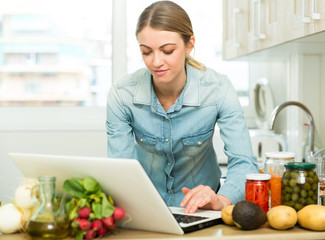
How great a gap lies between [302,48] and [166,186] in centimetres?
104

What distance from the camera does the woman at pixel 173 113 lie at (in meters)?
1.36

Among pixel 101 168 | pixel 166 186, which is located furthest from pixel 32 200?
pixel 166 186

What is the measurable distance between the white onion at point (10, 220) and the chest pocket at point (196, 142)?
68 cm

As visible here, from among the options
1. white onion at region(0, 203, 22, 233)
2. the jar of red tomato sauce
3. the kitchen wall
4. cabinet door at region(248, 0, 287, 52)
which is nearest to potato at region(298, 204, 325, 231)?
the jar of red tomato sauce

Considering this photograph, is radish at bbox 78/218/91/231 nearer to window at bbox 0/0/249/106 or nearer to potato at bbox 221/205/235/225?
potato at bbox 221/205/235/225

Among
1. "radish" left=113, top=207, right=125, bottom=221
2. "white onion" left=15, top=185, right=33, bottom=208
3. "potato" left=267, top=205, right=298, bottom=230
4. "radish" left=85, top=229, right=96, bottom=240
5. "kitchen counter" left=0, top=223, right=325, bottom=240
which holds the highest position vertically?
"white onion" left=15, top=185, right=33, bottom=208

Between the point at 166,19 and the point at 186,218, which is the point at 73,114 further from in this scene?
the point at 186,218

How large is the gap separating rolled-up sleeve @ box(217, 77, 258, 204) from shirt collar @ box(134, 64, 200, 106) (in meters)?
0.08

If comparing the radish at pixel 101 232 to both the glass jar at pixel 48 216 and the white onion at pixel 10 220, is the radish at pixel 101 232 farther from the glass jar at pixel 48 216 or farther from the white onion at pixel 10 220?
the white onion at pixel 10 220

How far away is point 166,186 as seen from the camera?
1.66 metres

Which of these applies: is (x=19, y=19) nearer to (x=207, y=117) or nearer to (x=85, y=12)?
(x=85, y=12)

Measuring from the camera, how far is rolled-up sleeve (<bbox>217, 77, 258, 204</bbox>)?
129 centimetres

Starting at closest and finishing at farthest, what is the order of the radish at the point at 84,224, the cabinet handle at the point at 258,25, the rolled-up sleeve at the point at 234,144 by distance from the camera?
the radish at the point at 84,224 → the rolled-up sleeve at the point at 234,144 → the cabinet handle at the point at 258,25

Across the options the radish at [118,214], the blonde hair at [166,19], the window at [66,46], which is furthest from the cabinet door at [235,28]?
the radish at [118,214]
